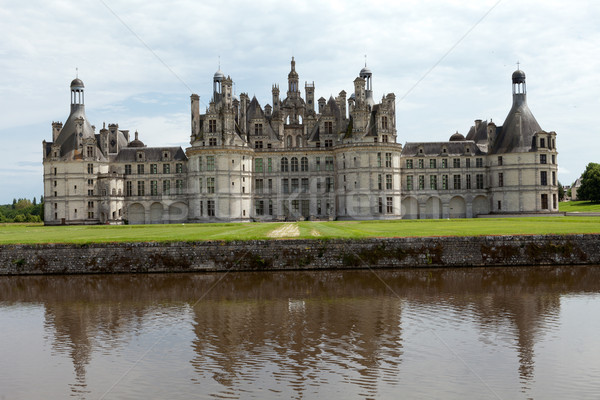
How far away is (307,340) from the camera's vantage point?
16.8 m

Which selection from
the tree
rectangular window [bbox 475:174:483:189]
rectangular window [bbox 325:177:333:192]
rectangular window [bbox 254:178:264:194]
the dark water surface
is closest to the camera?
the dark water surface

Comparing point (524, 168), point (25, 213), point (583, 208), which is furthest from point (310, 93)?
point (25, 213)

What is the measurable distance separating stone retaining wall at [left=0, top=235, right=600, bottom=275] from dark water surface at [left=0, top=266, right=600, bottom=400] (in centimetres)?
479

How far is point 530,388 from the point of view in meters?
12.7

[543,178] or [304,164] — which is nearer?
[543,178]

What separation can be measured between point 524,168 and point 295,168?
30129 millimetres

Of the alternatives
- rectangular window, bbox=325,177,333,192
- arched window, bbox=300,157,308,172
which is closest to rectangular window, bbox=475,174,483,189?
rectangular window, bbox=325,177,333,192

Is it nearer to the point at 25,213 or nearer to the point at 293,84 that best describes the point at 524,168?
the point at 293,84

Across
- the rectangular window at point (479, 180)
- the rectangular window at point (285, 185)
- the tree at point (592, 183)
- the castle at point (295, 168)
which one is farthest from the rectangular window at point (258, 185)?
the tree at point (592, 183)

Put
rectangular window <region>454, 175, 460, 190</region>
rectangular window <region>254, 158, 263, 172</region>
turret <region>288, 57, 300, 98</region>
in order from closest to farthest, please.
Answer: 1. rectangular window <region>254, 158, 263, 172</region>
2. rectangular window <region>454, 175, 460, 190</region>
3. turret <region>288, 57, 300, 98</region>

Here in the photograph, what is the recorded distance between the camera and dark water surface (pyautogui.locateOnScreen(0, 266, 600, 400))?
1305 cm

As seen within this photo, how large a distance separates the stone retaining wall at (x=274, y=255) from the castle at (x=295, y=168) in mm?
32727

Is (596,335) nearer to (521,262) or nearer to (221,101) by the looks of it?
(521,262)

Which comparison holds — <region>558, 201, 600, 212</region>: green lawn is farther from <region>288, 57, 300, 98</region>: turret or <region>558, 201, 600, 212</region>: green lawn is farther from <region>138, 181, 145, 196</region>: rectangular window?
<region>138, 181, 145, 196</region>: rectangular window
